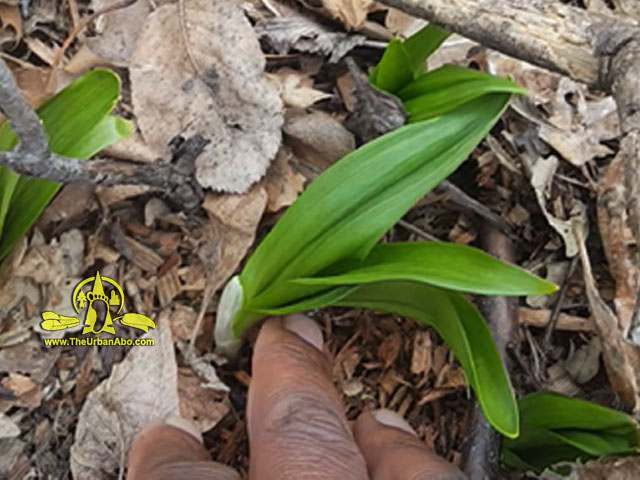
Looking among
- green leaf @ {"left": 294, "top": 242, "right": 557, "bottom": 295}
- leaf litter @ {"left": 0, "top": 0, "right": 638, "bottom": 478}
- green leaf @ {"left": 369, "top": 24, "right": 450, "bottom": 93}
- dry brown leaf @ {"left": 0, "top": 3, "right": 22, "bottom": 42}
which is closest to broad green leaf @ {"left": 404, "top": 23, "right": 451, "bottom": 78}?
green leaf @ {"left": 369, "top": 24, "right": 450, "bottom": 93}

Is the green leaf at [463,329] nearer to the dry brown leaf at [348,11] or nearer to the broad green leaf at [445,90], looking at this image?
the broad green leaf at [445,90]

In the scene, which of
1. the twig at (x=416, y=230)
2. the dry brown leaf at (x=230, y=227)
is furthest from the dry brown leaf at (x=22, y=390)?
the twig at (x=416, y=230)

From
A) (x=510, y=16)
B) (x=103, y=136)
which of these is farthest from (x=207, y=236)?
(x=510, y=16)

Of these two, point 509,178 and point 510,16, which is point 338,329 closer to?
point 509,178

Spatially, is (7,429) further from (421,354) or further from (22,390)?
(421,354)

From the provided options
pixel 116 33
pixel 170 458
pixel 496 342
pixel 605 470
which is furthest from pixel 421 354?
pixel 116 33

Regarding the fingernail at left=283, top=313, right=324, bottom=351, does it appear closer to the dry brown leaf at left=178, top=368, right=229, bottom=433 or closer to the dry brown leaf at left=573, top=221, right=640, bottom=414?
the dry brown leaf at left=178, top=368, right=229, bottom=433

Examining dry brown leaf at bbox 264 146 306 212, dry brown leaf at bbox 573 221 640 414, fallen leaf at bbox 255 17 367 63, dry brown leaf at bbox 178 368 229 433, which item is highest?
fallen leaf at bbox 255 17 367 63
